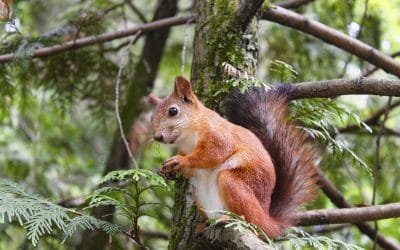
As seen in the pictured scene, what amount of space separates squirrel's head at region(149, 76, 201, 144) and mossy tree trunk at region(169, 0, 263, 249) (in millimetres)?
113

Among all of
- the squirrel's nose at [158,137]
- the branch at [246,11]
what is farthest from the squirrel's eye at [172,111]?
the branch at [246,11]

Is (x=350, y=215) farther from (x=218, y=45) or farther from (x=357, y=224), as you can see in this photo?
(x=218, y=45)

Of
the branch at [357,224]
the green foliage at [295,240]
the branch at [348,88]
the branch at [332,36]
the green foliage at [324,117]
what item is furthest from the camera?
the branch at [357,224]

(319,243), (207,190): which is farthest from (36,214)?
(319,243)

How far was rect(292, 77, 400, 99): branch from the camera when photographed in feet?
6.43

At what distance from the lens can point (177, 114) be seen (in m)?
2.14

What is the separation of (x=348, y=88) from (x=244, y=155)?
1.27 feet

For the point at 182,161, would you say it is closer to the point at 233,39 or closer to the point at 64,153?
the point at 233,39

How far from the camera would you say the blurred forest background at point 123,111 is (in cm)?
239

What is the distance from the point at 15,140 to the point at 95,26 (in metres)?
2.05

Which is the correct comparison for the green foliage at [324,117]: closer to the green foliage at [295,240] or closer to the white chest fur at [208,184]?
the white chest fur at [208,184]

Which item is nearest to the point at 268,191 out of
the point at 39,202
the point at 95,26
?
the point at 39,202

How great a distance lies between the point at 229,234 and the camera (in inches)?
68.2

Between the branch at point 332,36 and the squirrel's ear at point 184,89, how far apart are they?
52 centimetres
